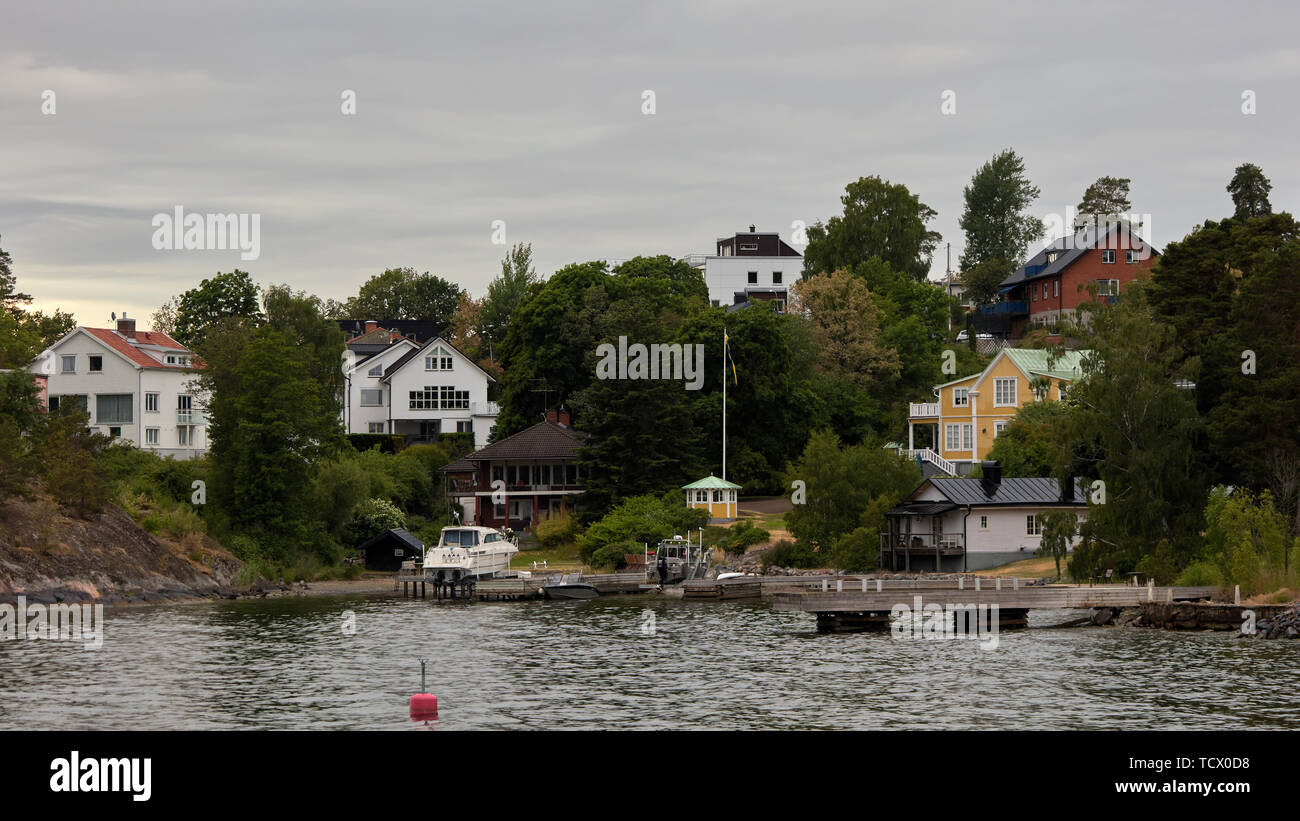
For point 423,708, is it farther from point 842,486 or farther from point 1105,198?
point 1105,198

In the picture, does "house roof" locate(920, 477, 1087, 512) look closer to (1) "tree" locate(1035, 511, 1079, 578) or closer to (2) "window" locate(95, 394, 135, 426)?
(1) "tree" locate(1035, 511, 1079, 578)

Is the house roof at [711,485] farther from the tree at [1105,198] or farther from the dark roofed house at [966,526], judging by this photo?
the tree at [1105,198]

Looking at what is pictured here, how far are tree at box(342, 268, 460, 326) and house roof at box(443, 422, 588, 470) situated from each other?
92786 millimetres

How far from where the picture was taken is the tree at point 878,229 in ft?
474

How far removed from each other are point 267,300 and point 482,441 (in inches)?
900

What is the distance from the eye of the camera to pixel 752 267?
171 metres

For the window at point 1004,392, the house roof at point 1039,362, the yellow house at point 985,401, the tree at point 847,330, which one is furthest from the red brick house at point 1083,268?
the window at point 1004,392

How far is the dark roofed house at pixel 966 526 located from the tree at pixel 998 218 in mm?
84459

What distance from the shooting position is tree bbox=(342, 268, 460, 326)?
19565cm

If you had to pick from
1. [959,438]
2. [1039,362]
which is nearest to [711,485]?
[959,438]

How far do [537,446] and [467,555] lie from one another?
83.1 feet

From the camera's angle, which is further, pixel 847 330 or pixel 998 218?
pixel 998 218
